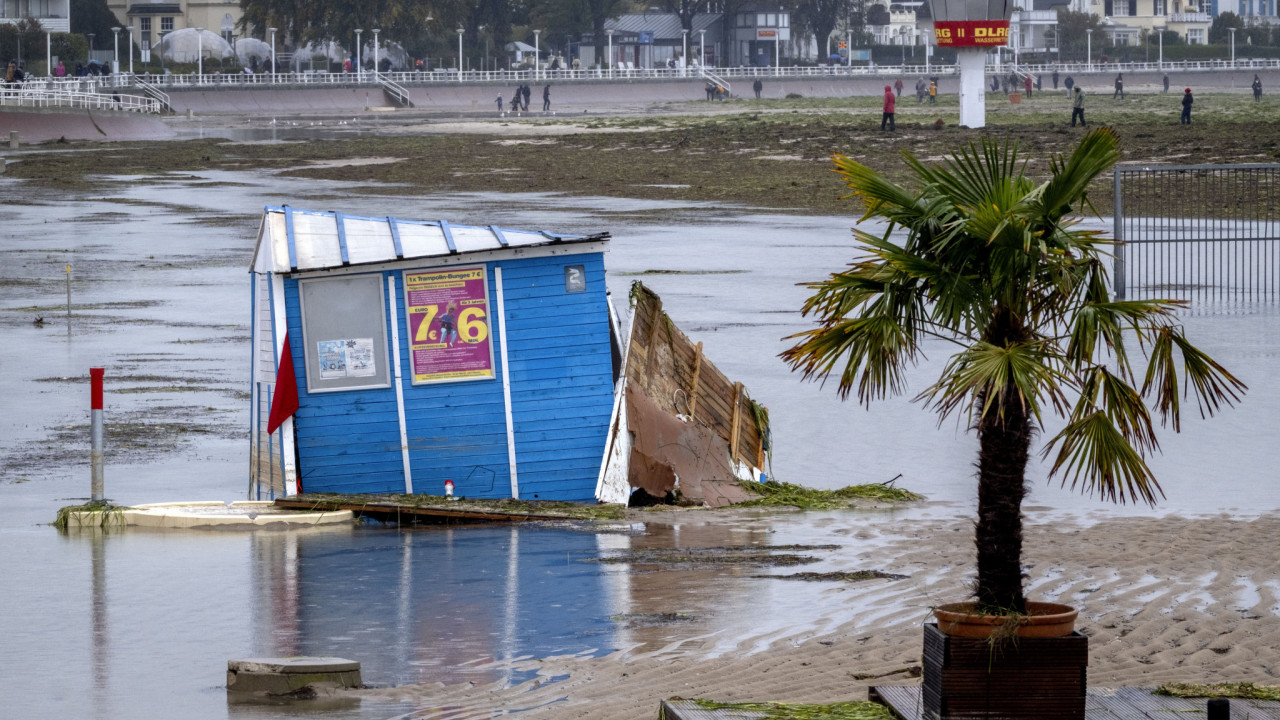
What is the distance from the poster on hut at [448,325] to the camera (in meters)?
14.6

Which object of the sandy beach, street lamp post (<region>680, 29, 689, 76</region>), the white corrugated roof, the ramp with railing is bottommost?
the sandy beach

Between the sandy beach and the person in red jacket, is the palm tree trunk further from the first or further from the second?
the person in red jacket

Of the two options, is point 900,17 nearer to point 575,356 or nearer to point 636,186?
point 636,186

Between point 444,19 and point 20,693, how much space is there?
404 ft

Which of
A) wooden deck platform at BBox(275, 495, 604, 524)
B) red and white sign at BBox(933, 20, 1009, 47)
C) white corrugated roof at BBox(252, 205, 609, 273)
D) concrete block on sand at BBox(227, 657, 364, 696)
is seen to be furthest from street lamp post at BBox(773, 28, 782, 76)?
concrete block on sand at BBox(227, 657, 364, 696)

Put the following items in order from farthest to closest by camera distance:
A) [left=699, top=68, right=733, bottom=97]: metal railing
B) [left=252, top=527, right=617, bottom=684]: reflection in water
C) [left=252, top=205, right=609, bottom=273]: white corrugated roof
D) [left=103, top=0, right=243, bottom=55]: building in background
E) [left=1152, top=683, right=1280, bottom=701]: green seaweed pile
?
[left=103, top=0, right=243, bottom=55]: building in background < [left=699, top=68, right=733, bottom=97]: metal railing < [left=252, top=205, right=609, bottom=273]: white corrugated roof < [left=252, top=527, right=617, bottom=684]: reflection in water < [left=1152, top=683, right=1280, bottom=701]: green seaweed pile

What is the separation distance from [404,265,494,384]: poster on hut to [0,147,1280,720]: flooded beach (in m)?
1.37

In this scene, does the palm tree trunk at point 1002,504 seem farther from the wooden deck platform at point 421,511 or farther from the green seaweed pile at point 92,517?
the green seaweed pile at point 92,517

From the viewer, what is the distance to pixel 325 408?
47.9ft

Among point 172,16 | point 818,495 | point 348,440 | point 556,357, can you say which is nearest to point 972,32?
point 818,495

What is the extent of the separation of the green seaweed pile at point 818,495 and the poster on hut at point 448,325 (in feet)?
8.90

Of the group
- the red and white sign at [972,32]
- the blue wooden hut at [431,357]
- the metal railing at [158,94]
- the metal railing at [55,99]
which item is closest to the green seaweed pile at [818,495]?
the blue wooden hut at [431,357]

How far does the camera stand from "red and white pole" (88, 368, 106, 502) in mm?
14000

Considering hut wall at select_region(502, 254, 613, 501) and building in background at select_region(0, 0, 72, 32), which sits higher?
building in background at select_region(0, 0, 72, 32)
